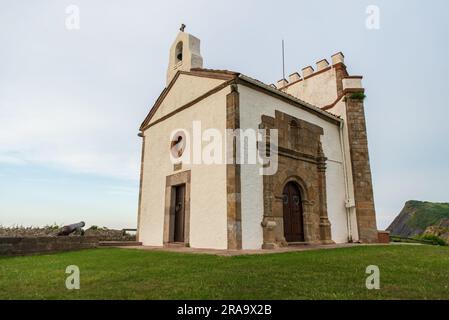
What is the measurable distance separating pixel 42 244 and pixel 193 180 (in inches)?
194

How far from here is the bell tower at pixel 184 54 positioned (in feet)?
41.4

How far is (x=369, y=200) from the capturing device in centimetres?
1243

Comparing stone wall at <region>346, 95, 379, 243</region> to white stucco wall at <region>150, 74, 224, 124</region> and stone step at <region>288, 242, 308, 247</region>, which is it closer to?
stone step at <region>288, 242, 308, 247</region>

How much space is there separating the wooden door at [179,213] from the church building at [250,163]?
37 millimetres

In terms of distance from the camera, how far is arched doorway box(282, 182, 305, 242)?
10414 mm

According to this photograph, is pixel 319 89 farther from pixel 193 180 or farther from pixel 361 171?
pixel 193 180

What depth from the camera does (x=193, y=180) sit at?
10203 mm

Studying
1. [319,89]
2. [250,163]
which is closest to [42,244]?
[250,163]

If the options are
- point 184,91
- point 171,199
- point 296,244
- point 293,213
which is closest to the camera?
point 296,244

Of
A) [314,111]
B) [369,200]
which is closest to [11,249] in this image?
[314,111]
